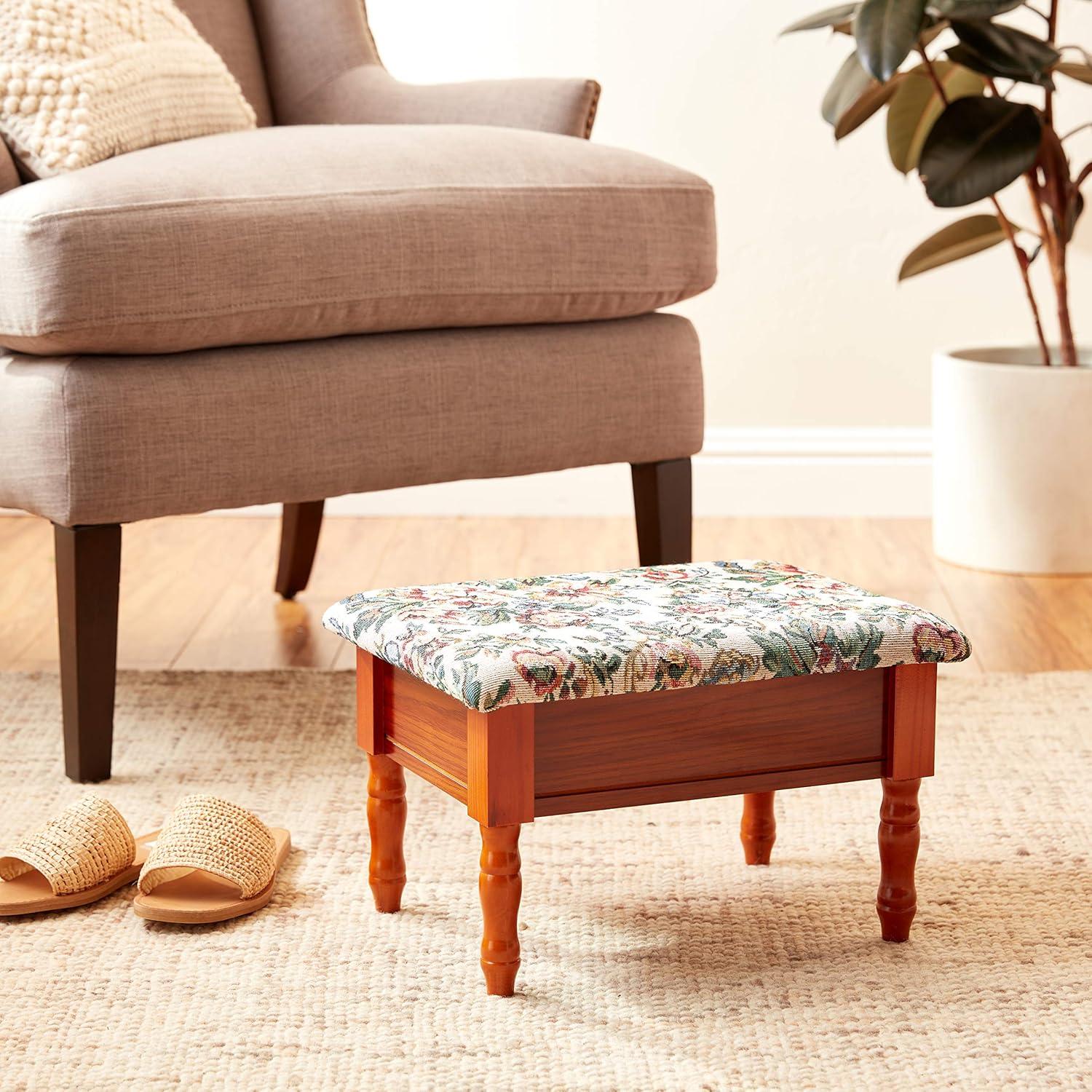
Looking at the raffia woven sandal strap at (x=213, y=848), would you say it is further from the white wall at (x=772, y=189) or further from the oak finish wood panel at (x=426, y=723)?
the white wall at (x=772, y=189)

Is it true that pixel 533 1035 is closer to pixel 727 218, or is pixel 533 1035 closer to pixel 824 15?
pixel 824 15

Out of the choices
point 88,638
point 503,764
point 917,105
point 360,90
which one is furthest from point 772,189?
point 503,764

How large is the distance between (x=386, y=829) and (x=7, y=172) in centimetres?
74

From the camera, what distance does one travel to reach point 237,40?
2.01 m

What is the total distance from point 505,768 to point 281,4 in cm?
143

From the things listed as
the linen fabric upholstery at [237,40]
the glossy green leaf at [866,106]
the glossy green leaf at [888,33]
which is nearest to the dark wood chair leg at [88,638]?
the linen fabric upholstery at [237,40]

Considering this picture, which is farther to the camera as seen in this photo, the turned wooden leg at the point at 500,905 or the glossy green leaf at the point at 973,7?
the glossy green leaf at the point at 973,7

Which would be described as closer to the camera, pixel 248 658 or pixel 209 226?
pixel 209 226

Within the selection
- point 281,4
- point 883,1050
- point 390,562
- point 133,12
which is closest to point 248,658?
point 390,562

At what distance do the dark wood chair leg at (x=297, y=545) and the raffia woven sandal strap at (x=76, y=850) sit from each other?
0.80 m

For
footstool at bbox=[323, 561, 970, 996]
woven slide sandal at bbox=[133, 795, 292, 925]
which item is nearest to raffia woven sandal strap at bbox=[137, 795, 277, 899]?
woven slide sandal at bbox=[133, 795, 292, 925]

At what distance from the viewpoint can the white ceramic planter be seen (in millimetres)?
2074

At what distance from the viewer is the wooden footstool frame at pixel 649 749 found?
923 mm

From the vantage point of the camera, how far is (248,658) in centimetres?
176
